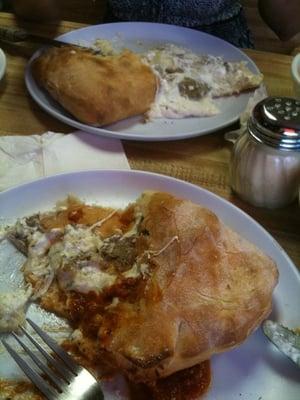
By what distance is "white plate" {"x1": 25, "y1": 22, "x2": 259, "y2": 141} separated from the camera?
51.2 inches

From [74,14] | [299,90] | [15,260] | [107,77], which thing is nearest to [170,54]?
[107,77]

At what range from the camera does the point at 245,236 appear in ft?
3.32

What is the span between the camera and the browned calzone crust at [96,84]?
4.26 ft

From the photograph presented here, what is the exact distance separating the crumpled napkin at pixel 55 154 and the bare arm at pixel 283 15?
107 cm

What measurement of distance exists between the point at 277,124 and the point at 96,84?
1.70 feet

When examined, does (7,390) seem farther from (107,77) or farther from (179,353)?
(107,77)

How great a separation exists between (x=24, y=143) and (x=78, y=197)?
0.26 m

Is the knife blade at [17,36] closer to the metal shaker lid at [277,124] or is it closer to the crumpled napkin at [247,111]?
the crumpled napkin at [247,111]

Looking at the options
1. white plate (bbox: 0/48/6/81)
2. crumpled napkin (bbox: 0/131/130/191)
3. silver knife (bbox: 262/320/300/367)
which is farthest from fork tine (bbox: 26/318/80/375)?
white plate (bbox: 0/48/6/81)

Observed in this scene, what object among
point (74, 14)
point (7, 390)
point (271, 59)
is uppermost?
point (271, 59)

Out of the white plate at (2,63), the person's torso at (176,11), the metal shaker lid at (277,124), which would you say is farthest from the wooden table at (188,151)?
the person's torso at (176,11)

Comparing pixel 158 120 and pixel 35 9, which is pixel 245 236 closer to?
pixel 158 120

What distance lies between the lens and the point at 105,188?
1.13 meters

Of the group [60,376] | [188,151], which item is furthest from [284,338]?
[188,151]
